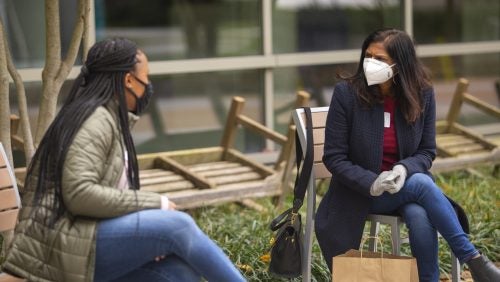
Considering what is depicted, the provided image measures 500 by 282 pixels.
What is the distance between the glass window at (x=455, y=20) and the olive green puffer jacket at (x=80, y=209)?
5873 millimetres

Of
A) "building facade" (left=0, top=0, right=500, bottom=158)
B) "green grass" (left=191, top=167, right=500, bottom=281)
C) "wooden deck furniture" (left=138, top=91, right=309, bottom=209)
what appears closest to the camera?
"green grass" (left=191, top=167, right=500, bottom=281)

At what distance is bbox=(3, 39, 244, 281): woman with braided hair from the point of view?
11.7 ft

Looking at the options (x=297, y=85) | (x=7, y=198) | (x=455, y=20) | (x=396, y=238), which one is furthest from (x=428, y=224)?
(x=455, y=20)

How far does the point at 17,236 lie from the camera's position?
3672mm

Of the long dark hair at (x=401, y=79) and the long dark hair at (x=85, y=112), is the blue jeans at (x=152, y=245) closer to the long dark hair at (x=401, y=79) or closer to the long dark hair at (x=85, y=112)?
the long dark hair at (x=85, y=112)

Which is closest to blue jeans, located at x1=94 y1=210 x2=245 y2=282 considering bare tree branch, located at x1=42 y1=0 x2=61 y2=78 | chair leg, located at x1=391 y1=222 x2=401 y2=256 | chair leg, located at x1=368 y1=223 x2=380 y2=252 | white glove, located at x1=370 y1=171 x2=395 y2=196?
white glove, located at x1=370 y1=171 x2=395 y2=196

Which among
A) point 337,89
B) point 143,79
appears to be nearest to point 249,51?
point 337,89

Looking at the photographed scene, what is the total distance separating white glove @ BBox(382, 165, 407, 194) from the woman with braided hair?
1212mm

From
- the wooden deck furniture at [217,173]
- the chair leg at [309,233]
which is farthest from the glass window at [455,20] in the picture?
the chair leg at [309,233]

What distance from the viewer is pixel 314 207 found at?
490 cm

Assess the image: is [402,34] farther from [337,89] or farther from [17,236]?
[17,236]

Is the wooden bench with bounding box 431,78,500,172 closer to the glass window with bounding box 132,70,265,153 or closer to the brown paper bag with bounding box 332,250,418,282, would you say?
the glass window with bounding box 132,70,265,153

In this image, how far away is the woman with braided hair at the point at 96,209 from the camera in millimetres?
3570

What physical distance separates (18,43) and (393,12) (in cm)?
344
